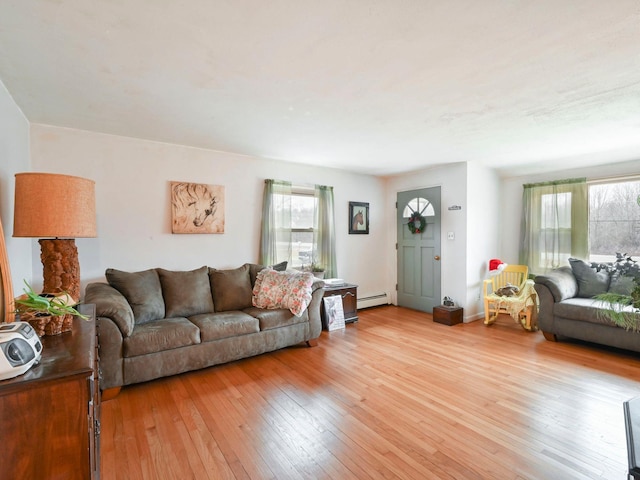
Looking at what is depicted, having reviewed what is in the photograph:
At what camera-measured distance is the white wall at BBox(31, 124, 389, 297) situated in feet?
10.4

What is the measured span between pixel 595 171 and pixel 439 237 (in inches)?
86.4

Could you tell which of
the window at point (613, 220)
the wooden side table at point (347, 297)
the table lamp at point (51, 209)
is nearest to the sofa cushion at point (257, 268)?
the wooden side table at point (347, 297)

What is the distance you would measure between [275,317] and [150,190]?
2.00 m

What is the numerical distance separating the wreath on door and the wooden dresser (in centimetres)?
477

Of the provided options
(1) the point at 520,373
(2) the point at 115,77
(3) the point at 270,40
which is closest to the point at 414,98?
(3) the point at 270,40

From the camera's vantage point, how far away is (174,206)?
12.0 ft

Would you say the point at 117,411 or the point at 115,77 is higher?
the point at 115,77

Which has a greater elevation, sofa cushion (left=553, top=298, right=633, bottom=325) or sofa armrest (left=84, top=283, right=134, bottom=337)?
sofa armrest (left=84, top=283, right=134, bottom=337)

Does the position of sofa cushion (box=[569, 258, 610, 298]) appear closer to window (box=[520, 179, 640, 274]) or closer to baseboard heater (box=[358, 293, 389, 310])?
window (box=[520, 179, 640, 274])

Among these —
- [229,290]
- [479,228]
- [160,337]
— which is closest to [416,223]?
[479,228]

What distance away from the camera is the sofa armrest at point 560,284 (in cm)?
373

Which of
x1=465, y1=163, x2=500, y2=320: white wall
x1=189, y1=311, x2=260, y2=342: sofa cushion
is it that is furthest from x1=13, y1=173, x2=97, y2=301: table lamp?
x1=465, y1=163, x2=500, y2=320: white wall

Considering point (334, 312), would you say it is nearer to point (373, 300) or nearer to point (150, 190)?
point (373, 300)

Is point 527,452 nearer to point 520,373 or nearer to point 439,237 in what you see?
point 520,373
